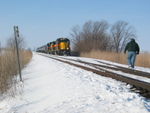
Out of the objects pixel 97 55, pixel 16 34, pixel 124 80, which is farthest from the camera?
pixel 97 55

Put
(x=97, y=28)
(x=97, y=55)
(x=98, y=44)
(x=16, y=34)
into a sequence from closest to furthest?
(x=16, y=34) → (x=97, y=55) → (x=98, y=44) → (x=97, y=28)

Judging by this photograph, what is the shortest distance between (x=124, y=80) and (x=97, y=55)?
21.7 meters

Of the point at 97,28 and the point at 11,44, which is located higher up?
the point at 97,28

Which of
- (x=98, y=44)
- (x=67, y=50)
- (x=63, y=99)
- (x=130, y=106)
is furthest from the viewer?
(x=98, y=44)

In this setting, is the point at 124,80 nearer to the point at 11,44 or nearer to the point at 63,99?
the point at 63,99

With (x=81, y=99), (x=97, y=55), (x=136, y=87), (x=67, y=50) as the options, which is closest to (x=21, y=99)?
(x=81, y=99)

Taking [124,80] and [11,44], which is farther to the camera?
[11,44]

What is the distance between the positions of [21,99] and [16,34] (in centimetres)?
425

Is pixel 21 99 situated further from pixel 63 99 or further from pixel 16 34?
pixel 16 34

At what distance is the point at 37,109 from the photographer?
5.27 m

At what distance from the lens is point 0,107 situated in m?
6.43

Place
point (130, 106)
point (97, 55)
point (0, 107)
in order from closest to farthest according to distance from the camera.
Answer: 1. point (130, 106)
2. point (0, 107)
3. point (97, 55)

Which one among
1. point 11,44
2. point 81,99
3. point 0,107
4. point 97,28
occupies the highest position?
point 97,28

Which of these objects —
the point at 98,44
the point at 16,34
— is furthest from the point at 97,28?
the point at 16,34
